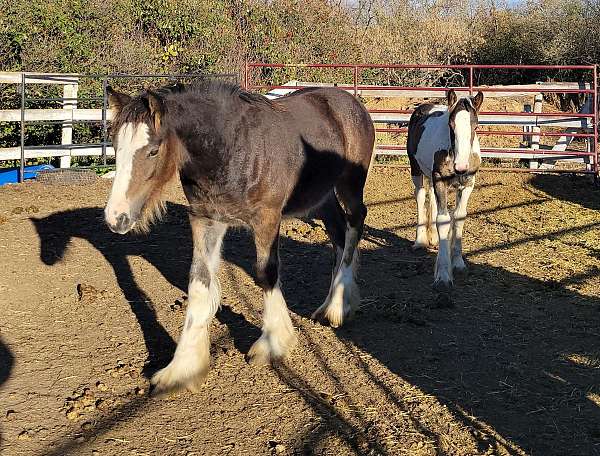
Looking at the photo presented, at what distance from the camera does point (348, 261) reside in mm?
5938

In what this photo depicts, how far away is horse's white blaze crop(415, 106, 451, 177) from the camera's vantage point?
716 centimetres

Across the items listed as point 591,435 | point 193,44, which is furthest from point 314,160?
point 193,44

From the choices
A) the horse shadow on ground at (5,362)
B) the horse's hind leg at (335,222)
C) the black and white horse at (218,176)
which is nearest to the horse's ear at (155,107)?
the black and white horse at (218,176)

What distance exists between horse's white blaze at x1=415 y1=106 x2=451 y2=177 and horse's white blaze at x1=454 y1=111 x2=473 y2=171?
41cm

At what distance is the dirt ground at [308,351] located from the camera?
149 inches

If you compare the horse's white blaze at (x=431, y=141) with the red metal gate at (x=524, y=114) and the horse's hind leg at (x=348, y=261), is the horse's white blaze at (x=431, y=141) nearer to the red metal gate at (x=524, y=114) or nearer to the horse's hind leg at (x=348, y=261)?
the horse's hind leg at (x=348, y=261)

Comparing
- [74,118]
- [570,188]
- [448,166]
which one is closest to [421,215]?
[448,166]

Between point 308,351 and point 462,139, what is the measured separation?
272 centimetres

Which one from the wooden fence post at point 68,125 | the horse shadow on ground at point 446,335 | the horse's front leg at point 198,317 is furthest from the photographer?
the wooden fence post at point 68,125

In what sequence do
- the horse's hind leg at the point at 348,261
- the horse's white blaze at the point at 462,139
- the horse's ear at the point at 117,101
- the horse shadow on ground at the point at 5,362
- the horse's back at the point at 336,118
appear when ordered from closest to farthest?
1. the horse's ear at the point at 117,101
2. the horse shadow on ground at the point at 5,362
3. the horse's back at the point at 336,118
4. the horse's hind leg at the point at 348,261
5. the horse's white blaze at the point at 462,139

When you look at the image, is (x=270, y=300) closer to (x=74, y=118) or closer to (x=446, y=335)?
(x=446, y=335)

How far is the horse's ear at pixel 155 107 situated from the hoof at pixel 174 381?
A: 1.51m

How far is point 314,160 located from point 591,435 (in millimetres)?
2739

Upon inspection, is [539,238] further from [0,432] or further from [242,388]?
[0,432]
